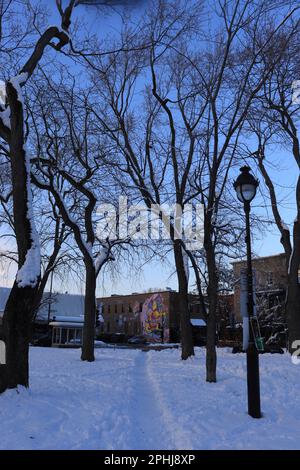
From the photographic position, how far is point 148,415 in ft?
27.3

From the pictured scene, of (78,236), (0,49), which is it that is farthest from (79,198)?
(0,49)

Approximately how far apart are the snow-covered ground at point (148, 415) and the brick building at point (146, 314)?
2181 inches

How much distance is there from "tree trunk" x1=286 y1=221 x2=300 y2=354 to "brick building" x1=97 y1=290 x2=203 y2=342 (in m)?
47.1

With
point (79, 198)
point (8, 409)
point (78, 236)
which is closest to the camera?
point (8, 409)

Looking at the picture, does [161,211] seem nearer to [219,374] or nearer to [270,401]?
[219,374]

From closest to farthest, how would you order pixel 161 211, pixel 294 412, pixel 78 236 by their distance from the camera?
pixel 294 412 → pixel 161 211 → pixel 78 236

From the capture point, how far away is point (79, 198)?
82.9 ft

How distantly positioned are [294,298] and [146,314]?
60198mm

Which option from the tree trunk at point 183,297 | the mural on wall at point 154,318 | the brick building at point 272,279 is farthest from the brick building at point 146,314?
the tree trunk at point 183,297

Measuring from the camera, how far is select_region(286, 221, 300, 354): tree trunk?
1998 cm

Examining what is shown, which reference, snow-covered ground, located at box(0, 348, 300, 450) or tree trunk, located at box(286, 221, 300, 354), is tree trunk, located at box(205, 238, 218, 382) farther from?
tree trunk, located at box(286, 221, 300, 354)

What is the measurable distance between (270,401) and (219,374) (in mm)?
4661

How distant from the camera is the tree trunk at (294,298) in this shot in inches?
787

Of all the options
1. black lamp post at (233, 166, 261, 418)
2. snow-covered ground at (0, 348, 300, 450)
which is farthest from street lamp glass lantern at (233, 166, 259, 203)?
snow-covered ground at (0, 348, 300, 450)
